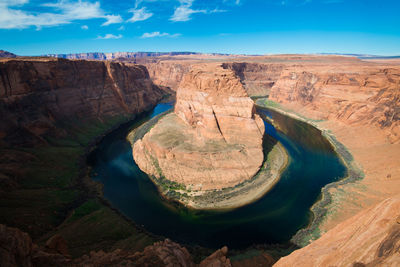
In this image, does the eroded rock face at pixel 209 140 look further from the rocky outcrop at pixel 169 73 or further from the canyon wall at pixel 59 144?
the rocky outcrop at pixel 169 73

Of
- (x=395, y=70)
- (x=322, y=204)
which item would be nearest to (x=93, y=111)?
(x=322, y=204)

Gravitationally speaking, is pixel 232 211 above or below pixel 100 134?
below

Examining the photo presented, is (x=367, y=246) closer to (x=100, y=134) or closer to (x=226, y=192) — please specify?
(x=226, y=192)

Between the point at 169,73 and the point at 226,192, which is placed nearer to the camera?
the point at 226,192

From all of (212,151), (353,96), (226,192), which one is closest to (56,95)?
(212,151)

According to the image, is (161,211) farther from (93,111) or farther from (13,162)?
(93,111)

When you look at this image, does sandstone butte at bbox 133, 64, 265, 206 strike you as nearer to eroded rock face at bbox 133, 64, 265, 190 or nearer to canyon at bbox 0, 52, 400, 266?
eroded rock face at bbox 133, 64, 265, 190

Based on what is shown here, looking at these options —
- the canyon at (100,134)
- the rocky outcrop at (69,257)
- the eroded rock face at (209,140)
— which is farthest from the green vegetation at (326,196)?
the rocky outcrop at (69,257)
